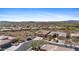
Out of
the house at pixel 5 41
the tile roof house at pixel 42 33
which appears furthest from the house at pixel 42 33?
the house at pixel 5 41

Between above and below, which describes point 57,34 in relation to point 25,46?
above

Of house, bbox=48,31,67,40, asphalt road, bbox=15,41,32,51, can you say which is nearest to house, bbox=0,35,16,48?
asphalt road, bbox=15,41,32,51

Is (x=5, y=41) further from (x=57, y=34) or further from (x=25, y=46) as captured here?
(x=57, y=34)

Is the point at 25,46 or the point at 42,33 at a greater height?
the point at 42,33

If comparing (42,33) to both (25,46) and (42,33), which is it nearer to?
(42,33)

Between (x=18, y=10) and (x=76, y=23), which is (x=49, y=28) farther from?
(x=18, y=10)

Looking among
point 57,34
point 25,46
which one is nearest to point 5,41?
point 25,46

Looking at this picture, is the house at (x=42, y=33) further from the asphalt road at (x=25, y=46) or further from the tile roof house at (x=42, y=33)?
the asphalt road at (x=25, y=46)

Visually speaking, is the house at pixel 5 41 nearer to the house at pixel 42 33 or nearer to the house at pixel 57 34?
the house at pixel 42 33

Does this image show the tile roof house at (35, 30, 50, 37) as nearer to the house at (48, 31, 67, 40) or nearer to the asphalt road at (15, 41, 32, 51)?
the house at (48, 31, 67, 40)

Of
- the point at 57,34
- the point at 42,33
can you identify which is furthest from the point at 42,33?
the point at 57,34

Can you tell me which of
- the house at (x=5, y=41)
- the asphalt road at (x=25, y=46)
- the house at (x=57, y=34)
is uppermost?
the house at (x=57, y=34)

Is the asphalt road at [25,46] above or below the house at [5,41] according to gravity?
below
